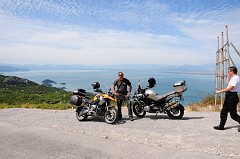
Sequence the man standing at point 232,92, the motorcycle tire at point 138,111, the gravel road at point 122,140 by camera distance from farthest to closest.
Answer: the motorcycle tire at point 138,111
the man standing at point 232,92
the gravel road at point 122,140

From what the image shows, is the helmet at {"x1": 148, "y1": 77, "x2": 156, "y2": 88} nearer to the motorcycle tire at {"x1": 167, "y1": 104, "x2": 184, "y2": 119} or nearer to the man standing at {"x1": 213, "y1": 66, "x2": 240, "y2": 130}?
the motorcycle tire at {"x1": 167, "y1": 104, "x2": 184, "y2": 119}

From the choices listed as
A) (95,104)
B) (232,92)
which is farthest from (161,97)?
(232,92)

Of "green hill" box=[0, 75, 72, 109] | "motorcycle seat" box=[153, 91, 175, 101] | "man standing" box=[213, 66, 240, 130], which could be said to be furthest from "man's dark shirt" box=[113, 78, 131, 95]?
"green hill" box=[0, 75, 72, 109]

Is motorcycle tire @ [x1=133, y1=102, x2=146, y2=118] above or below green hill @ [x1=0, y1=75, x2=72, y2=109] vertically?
above

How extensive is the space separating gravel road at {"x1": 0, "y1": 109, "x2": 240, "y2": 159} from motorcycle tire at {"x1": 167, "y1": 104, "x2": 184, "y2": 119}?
0.60 m

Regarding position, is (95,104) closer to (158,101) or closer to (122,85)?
(122,85)

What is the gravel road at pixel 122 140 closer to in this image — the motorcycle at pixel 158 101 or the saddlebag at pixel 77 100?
the motorcycle at pixel 158 101

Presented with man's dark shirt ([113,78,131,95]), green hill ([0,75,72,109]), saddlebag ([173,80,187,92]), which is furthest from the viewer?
green hill ([0,75,72,109])

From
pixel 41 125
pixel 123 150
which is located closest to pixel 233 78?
pixel 123 150

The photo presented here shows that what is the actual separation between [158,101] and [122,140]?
3390 mm

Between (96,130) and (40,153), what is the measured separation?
2.38m

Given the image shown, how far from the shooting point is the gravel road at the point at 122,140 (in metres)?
5.30

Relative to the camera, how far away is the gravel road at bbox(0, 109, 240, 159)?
5.30 m

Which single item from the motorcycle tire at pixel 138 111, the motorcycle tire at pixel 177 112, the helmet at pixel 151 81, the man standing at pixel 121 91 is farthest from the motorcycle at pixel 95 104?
the motorcycle tire at pixel 177 112
